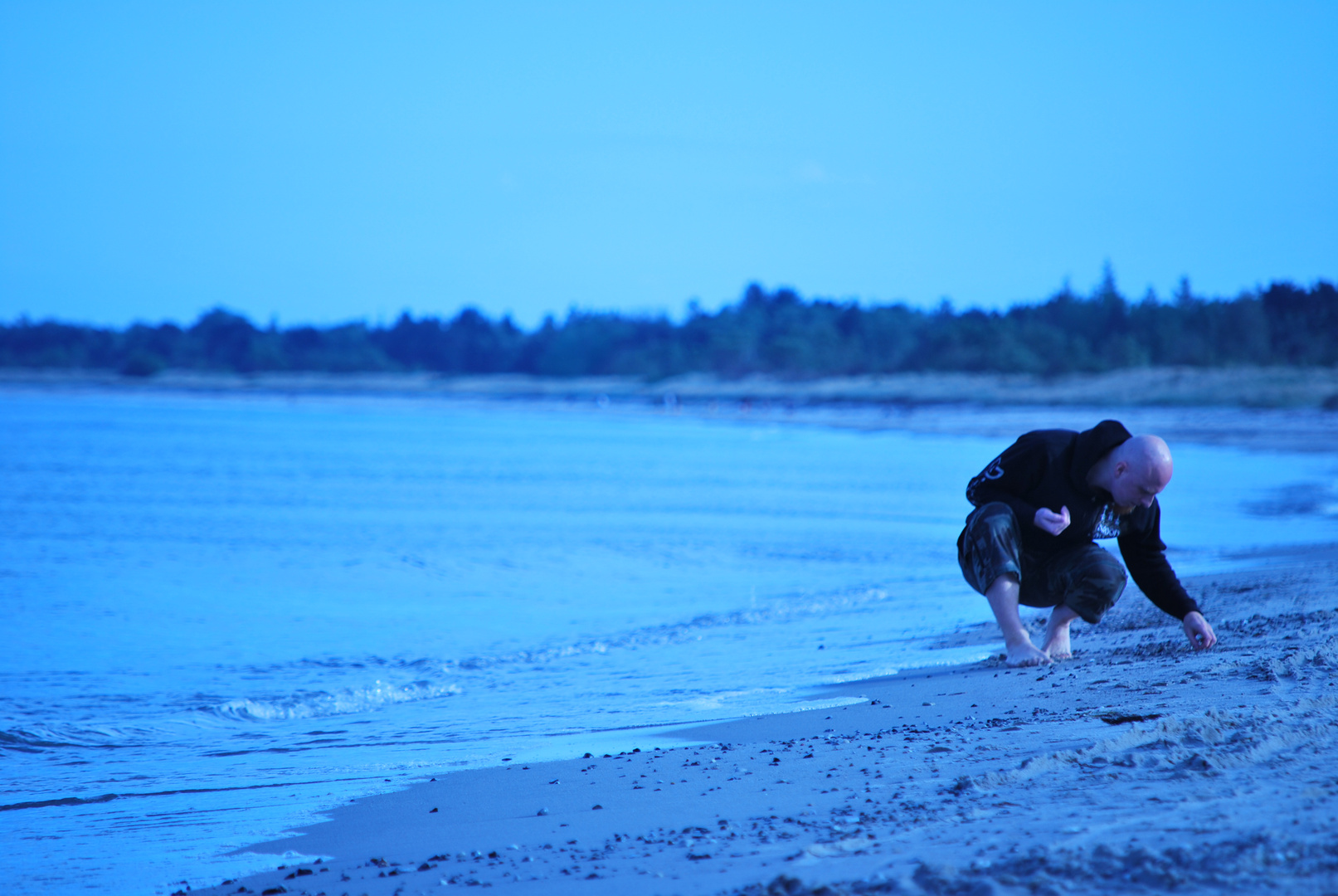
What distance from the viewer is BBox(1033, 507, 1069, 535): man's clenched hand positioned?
399 centimetres

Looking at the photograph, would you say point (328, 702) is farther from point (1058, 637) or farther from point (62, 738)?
point (1058, 637)

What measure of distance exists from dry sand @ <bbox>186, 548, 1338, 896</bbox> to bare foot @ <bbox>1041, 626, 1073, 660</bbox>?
29 cm

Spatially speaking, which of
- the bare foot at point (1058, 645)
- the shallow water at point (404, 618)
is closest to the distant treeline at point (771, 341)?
the shallow water at point (404, 618)

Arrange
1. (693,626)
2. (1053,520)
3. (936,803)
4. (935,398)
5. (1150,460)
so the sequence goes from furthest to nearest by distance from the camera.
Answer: (935,398) < (693,626) < (1053,520) < (1150,460) < (936,803)

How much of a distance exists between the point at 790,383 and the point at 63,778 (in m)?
59.8

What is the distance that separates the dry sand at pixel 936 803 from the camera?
2184 millimetres

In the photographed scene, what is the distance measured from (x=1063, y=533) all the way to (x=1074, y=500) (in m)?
0.19

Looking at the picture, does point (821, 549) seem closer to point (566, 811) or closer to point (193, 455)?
point (566, 811)

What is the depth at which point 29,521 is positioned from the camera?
13211 mm

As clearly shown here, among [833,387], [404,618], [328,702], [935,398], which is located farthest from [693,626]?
[833,387]

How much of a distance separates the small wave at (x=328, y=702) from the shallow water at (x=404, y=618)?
0.05ft

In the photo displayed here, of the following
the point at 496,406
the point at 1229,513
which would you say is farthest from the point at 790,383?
the point at 1229,513

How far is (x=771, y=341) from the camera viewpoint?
258 feet

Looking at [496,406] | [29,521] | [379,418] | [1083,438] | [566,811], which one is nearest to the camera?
[566,811]
